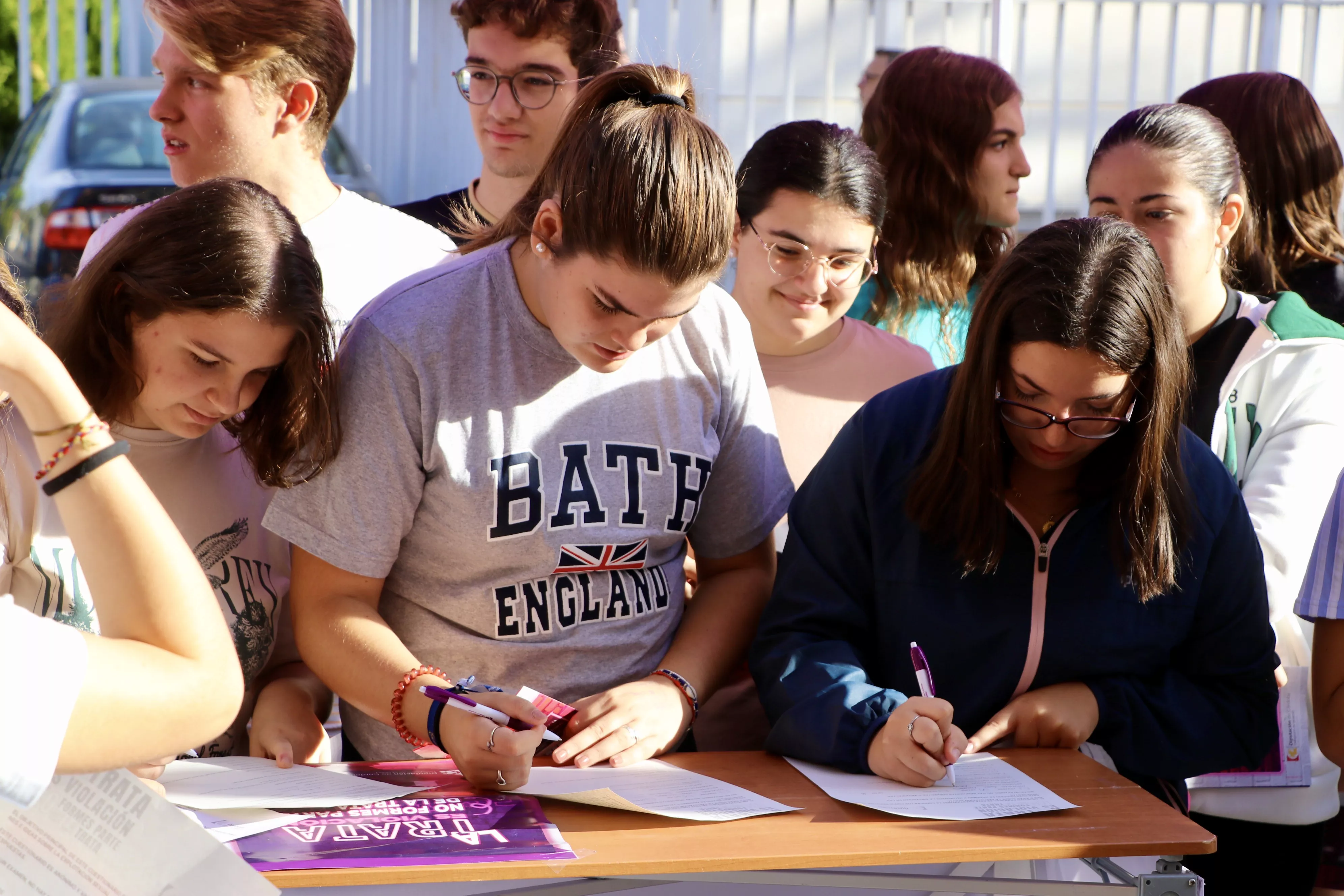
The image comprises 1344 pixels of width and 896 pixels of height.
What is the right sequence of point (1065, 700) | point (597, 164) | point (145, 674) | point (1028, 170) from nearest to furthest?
point (145, 674) → point (597, 164) → point (1065, 700) → point (1028, 170)

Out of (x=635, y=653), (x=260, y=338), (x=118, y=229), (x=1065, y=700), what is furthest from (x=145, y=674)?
(x=1065, y=700)

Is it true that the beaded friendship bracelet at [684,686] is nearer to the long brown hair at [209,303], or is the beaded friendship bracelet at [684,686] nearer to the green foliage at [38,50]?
the long brown hair at [209,303]

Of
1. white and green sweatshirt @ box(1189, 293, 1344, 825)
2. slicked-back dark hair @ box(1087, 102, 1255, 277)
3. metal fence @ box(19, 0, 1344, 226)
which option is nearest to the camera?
white and green sweatshirt @ box(1189, 293, 1344, 825)

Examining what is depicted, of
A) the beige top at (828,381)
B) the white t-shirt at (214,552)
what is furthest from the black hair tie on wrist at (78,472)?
the beige top at (828,381)

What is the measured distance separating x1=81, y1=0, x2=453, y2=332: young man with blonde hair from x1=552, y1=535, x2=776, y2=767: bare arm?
809mm

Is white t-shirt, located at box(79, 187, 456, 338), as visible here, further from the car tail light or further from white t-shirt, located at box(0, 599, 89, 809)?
the car tail light

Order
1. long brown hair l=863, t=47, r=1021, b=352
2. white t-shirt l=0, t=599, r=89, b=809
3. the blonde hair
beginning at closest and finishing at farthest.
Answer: white t-shirt l=0, t=599, r=89, b=809 < the blonde hair < long brown hair l=863, t=47, r=1021, b=352

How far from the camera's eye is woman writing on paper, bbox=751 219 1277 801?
→ 6.12ft

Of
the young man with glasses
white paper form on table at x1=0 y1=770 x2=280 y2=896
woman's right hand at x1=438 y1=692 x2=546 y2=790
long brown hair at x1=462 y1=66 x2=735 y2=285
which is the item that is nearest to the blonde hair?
the young man with glasses

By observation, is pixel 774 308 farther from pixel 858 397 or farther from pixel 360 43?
pixel 360 43

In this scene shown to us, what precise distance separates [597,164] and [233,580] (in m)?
0.80

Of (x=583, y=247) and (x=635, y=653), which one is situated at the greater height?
(x=583, y=247)

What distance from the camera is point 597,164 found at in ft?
5.62

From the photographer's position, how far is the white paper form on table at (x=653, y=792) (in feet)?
5.12
